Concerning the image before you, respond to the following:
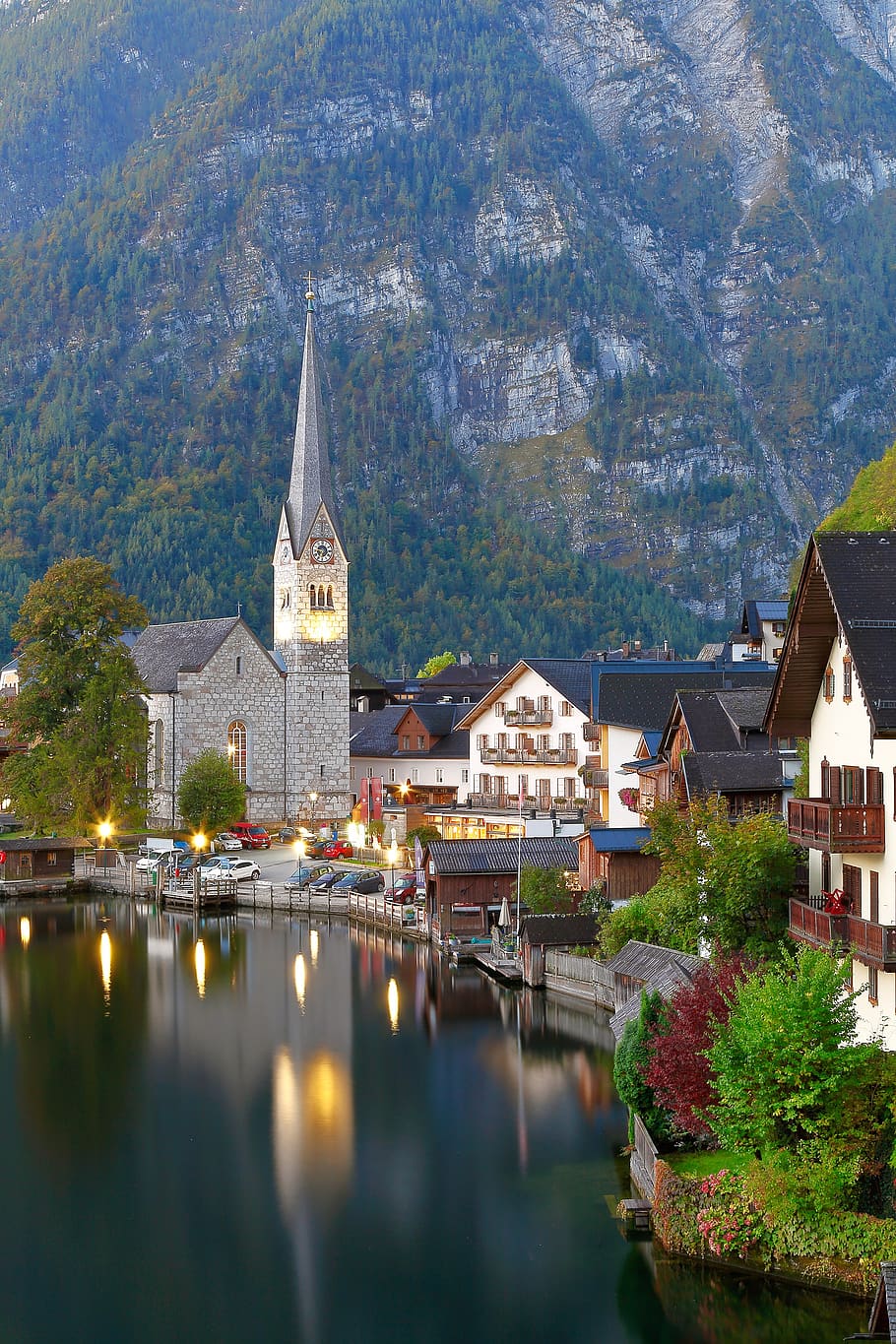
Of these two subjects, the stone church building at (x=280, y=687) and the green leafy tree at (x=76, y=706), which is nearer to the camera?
the green leafy tree at (x=76, y=706)

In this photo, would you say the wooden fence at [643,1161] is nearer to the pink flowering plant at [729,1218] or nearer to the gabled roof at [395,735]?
the pink flowering plant at [729,1218]

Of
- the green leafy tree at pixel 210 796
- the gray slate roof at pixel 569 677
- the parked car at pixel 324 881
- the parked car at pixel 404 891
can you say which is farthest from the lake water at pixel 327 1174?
the green leafy tree at pixel 210 796

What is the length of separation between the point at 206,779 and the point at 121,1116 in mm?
55276

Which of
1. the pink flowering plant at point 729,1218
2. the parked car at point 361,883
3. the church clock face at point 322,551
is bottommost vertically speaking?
the pink flowering plant at point 729,1218

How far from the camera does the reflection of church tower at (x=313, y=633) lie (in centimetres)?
Result: 10744

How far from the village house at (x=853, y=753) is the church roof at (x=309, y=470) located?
81128 mm

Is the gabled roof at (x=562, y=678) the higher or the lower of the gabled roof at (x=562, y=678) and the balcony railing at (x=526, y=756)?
the higher

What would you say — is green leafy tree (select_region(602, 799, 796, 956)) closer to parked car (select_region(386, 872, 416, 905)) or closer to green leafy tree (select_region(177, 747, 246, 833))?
parked car (select_region(386, 872, 416, 905))

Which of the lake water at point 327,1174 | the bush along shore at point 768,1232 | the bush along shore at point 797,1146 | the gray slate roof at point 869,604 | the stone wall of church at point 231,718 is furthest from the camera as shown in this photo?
the stone wall of church at point 231,718

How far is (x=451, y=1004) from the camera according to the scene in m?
50.6

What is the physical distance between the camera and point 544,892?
5638 cm

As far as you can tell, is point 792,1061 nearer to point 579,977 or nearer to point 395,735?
point 579,977

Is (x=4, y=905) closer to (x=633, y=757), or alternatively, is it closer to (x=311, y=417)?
(x=633, y=757)

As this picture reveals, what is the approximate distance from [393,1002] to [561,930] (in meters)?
5.93
